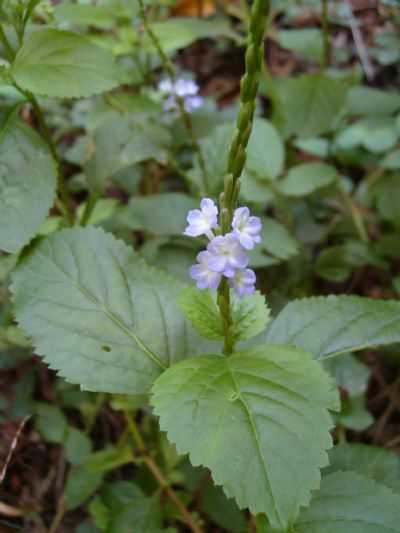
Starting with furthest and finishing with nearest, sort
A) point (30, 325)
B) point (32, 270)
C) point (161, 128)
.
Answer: point (161, 128) < point (32, 270) < point (30, 325)

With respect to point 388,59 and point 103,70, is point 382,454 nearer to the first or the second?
point 103,70

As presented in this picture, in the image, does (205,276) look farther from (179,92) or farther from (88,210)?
(179,92)

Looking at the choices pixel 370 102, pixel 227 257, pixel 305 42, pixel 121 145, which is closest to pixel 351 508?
pixel 227 257

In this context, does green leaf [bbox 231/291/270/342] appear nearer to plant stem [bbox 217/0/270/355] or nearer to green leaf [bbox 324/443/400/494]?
plant stem [bbox 217/0/270/355]

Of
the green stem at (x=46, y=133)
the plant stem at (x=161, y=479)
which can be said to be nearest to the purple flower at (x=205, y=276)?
the green stem at (x=46, y=133)

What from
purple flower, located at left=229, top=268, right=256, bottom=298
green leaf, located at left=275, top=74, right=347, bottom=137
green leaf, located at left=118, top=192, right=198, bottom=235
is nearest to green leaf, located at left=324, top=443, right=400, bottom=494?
purple flower, located at left=229, top=268, right=256, bottom=298

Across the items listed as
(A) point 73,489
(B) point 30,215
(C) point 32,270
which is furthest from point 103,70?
(A) point 73,489
